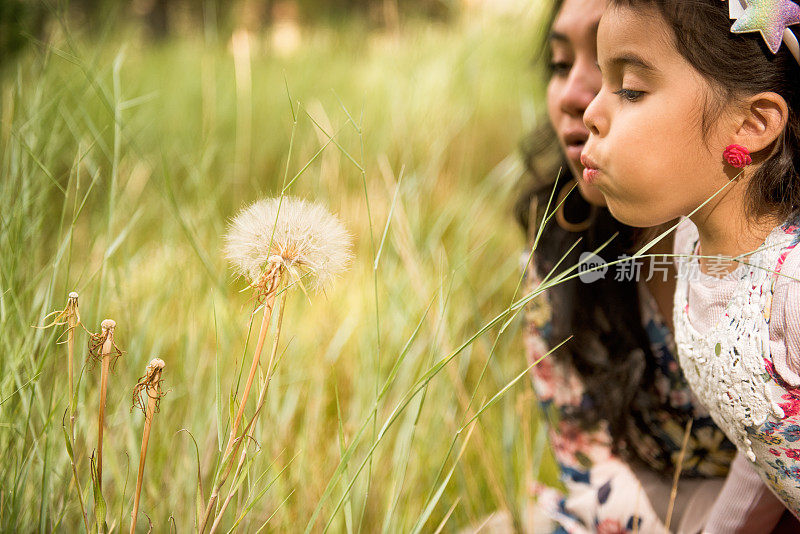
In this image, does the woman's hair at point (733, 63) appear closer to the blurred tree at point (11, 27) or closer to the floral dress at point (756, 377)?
the floral dress at point (756, 377)

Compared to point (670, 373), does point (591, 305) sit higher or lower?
higher

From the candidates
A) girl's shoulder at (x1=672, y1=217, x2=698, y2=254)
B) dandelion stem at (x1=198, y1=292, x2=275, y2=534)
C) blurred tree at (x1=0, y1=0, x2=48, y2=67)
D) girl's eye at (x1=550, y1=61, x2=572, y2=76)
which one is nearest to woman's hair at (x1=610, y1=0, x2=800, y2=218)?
girl's shoulder at (x1=672, y1=217, x2=698, y2=254)

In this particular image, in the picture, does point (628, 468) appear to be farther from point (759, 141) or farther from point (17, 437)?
point (17, 437)

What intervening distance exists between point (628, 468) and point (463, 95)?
963 millimetres

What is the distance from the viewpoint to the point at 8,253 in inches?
25.6

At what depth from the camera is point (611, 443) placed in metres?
1.07

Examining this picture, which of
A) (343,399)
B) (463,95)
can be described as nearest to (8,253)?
(343,399)

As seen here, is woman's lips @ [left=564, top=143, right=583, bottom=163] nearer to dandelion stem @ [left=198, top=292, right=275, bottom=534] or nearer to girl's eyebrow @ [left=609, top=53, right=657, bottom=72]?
girl's eyebrow @ [left=609, top=53, right=657, bottom=72]

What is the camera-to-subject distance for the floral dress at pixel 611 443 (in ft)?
3.15

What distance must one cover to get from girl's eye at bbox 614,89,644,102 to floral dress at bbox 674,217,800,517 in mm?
163

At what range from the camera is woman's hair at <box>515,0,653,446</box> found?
97cm

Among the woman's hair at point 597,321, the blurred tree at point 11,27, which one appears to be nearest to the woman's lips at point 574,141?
the woman's hair at point 597,321

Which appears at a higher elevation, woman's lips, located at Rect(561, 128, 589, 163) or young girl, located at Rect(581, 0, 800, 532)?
woman's lips, located at Rect(561, 128, 589, 163)

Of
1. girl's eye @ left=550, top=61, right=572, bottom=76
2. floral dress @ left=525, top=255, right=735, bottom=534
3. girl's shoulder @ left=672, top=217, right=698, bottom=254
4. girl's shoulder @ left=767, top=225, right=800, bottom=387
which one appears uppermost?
girl's eye @ left=550, top=61, right=572, bottom=76
